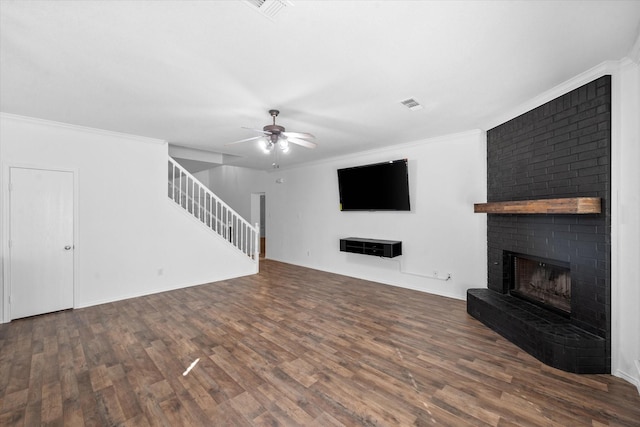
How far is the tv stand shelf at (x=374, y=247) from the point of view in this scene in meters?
4.94

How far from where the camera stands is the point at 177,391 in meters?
2.14

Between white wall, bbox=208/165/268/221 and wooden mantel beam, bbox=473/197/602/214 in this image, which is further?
white wall, bbox=208/165/268/221

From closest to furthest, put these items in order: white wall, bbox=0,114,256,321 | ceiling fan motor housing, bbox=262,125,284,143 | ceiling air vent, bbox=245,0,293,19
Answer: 1. ceiling air vent, bbox=245,0,293,19
2. ceiling fan motor housing, bbox=262,125,284,143
3. white wall, bbox=0,114,256,321

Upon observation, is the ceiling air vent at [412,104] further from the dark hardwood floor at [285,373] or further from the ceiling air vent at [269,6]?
the dark hardwood floor at [285,373]

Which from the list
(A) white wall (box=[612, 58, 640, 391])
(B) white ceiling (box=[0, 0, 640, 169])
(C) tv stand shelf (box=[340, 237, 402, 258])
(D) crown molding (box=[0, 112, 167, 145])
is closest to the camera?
(B) white ceiling (box=[0, 0, 640, 169])

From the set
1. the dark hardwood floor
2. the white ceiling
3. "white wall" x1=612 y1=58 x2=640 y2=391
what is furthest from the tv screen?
"white wall" x1=612 y1=58 x2=640 y2=391

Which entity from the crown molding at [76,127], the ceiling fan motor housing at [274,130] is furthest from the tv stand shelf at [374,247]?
the crown molding at [76,127]

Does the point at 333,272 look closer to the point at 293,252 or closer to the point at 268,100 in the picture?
the point at 293,252

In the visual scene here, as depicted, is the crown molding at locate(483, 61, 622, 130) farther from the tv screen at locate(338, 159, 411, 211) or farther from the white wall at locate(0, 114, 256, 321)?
the white wall at locate(0, 114, 256, 321)

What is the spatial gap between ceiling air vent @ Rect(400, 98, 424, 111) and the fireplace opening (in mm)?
2271

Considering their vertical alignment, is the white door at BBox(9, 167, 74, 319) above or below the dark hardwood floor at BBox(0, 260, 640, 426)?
above

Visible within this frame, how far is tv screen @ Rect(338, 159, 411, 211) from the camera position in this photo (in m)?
4.98

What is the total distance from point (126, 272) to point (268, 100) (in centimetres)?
377

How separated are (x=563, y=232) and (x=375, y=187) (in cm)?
305
